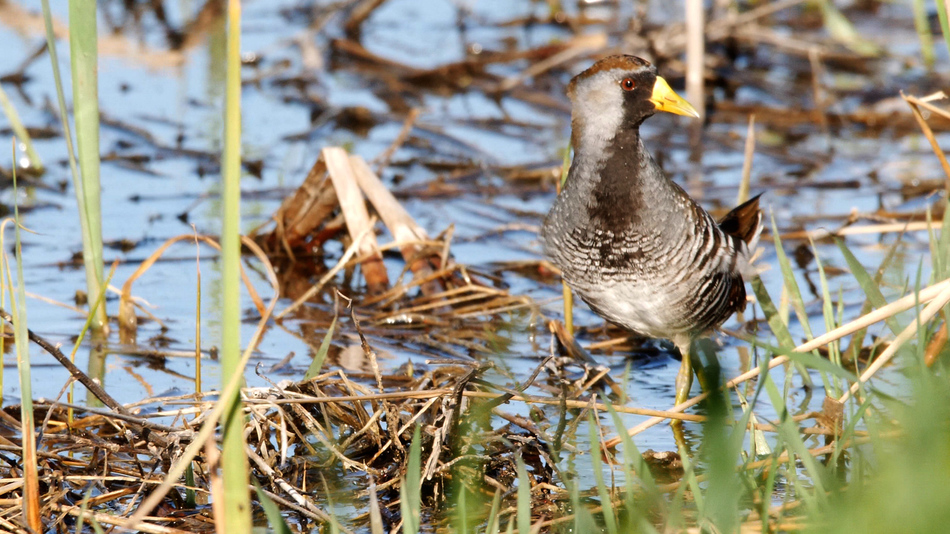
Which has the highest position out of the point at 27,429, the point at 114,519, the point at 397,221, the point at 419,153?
the point at 419,153

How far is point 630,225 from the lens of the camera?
3.34 m

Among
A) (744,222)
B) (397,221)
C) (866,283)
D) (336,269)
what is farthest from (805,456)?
(397,221)

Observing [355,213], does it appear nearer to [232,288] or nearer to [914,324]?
[914,324]

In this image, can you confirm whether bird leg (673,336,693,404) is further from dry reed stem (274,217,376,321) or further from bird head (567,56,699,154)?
dry reed stem (274,217,376,321)

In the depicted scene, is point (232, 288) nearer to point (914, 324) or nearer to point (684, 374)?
point (914, 324)

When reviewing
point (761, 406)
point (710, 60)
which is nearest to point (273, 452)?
point (761, 406)

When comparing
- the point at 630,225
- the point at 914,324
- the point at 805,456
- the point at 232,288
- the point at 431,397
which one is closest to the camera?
the point at 232,288

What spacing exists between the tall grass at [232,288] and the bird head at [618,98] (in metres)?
1.79

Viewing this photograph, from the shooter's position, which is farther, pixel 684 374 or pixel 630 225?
pixel 684 374

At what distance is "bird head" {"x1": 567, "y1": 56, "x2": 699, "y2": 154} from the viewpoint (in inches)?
134

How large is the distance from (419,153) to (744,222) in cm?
299

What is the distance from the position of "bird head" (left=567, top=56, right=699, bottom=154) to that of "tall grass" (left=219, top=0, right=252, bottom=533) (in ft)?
5.88

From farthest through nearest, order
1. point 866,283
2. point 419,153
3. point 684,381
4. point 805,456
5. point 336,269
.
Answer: point 419,153 → point 336,269 → point 684,381 → point 866,283 → point 805,456

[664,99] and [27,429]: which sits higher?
[664,99]
